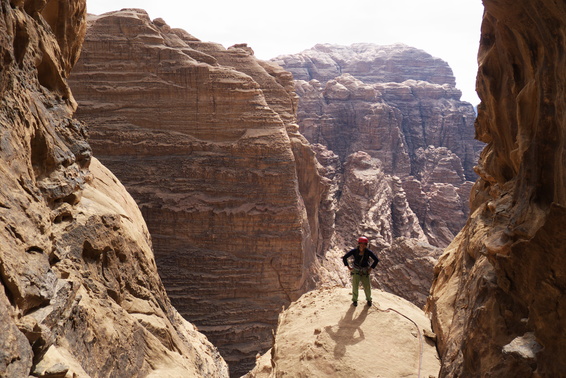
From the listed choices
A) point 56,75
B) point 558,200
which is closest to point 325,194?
point 56,75

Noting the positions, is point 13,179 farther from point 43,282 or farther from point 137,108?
point 137,108

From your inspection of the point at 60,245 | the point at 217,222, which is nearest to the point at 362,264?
the point at 60,245

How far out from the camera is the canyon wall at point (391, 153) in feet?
109

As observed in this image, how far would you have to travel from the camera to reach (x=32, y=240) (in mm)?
5320

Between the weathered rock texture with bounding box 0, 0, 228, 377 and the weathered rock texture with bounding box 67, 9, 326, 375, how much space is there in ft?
27.5

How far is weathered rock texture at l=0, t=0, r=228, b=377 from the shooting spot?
4768mm

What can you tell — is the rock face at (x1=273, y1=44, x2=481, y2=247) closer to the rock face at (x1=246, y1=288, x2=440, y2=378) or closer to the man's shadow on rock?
the rock face at (x1=246, y1=288, x2=440, y2=378)

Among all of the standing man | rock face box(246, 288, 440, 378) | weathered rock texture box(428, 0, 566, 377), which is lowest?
rock face box(246, 288, 440, 378)

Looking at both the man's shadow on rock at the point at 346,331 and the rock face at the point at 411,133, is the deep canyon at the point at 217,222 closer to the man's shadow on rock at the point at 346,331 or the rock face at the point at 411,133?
the man's shadow on rock at the point at 346,331

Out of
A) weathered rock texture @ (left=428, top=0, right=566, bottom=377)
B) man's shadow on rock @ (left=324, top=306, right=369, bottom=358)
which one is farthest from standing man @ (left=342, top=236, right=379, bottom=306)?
weathered rock texture @ (left=428, top=0, right=566, bottom=377)

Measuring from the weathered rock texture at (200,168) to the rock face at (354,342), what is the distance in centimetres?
1023

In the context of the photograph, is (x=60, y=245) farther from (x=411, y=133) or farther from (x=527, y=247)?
(x=411, y=133)

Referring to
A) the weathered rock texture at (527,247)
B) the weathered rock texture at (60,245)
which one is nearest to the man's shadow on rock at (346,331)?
the weathered rock texture at (527,247)

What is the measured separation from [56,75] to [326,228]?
24.3 metres
